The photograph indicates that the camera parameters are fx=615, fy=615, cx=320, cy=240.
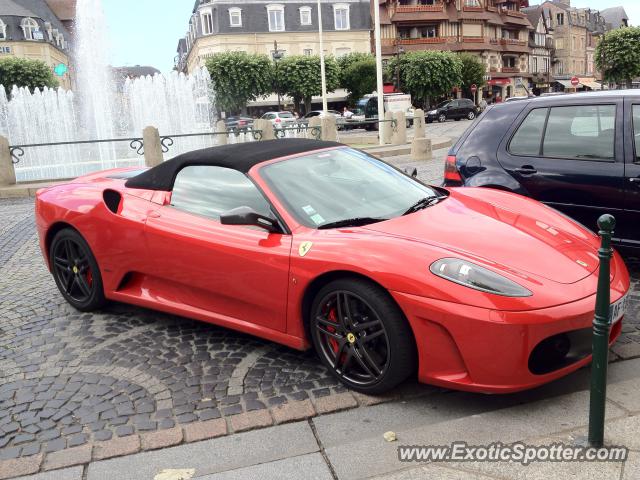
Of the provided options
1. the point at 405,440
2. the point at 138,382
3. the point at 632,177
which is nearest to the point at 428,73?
the point at 632,177

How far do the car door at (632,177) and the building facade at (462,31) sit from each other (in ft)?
196

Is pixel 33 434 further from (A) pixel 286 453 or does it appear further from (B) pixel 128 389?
(A) pixel 286 453

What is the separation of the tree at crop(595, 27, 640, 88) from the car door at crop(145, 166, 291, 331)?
2621 inches

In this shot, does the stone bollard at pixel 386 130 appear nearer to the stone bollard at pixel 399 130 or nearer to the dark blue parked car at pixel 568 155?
the stone bollard at pixel 399 130

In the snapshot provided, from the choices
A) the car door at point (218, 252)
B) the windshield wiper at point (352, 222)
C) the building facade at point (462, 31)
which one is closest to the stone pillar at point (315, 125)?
the car door at point (218, 252)

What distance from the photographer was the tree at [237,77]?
5375 centimetres

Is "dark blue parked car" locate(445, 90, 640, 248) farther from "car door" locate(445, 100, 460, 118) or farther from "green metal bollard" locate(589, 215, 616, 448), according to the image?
"car door" locate(445, 100, 460, 118)

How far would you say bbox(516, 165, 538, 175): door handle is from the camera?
535cm

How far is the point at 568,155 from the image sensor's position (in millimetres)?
5230

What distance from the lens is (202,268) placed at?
3.98 metres

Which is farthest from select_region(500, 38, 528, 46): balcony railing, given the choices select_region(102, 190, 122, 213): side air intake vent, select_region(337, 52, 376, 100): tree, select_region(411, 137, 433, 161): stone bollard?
select_region(102, 190, 122, 213): side air intake vent

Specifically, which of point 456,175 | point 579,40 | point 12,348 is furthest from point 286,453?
point 579,40

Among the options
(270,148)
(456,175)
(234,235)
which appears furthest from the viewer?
(456,175)

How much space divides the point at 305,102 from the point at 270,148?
57.0 metres
